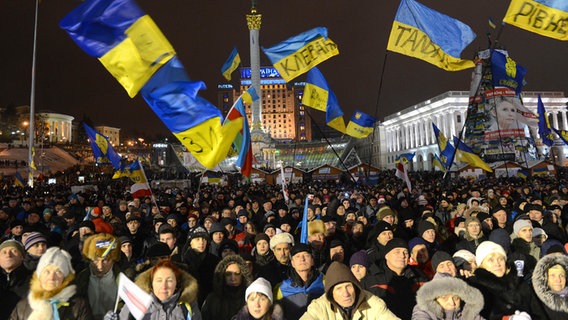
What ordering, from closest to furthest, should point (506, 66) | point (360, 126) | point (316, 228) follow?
point (316, 228), point (360, 126), point (506, 66)

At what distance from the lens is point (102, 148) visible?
17312mm

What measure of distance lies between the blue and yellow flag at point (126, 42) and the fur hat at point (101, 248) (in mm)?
2800

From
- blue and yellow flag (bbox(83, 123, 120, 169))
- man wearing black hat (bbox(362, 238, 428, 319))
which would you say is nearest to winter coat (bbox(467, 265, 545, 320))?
man wearing black hat (bbox(362, 238, 428, 319))

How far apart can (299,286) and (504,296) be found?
5.98ft

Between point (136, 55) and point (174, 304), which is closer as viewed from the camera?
point (174, 304)

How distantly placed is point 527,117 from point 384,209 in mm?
20463

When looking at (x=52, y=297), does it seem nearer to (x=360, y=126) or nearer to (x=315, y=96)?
(x=315, y=96)

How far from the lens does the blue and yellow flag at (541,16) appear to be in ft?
26.8

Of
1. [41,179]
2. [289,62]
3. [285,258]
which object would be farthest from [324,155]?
[285,258]

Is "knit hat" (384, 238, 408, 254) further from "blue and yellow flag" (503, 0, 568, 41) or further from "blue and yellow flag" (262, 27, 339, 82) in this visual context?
"blue and yellow flag" (262, 27, 339, 82)

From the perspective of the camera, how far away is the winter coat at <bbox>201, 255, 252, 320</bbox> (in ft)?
12.1

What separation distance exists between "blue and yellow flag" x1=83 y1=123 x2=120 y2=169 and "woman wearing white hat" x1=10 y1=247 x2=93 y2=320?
1405cm

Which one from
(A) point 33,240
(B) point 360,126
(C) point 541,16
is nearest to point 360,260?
(A) point 33,240

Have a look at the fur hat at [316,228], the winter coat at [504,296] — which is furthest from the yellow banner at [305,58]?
the winter coat at [504,296]
